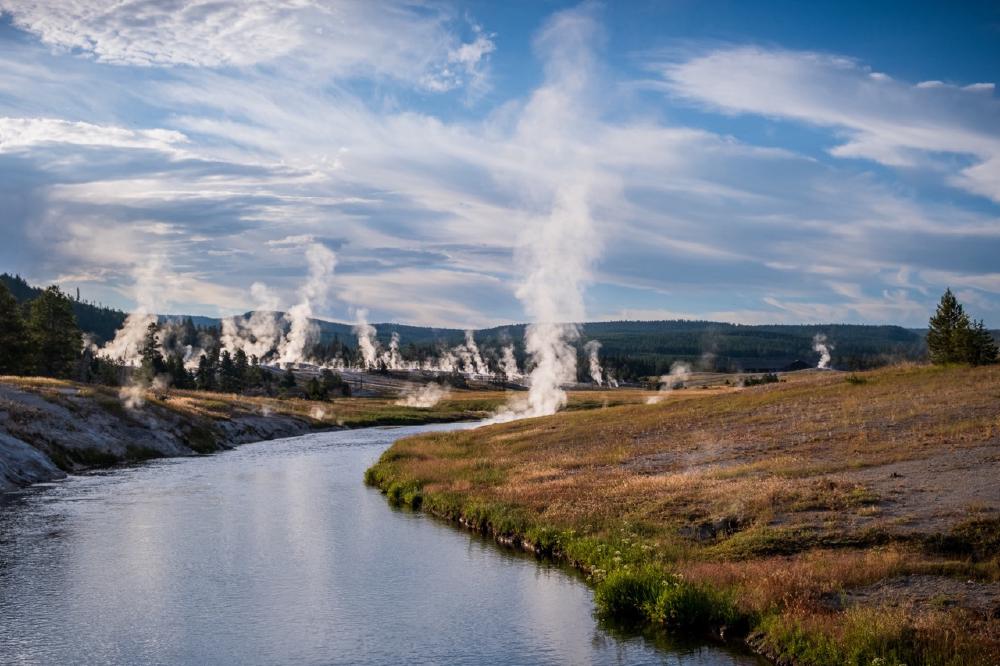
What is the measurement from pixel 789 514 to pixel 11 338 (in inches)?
4025

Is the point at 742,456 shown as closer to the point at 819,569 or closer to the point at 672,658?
the point at 819,569

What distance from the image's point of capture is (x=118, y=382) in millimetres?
136750

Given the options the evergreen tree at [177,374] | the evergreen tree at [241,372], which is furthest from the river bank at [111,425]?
the evergreen tree at [241,372]

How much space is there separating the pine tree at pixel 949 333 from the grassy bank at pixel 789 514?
352 inches

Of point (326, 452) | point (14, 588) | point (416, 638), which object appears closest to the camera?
point (416, 638)

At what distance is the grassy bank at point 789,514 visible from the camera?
1930 cm

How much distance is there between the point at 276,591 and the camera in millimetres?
26578

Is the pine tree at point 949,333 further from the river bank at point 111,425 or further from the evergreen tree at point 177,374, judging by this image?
the evergreen tree at point 177,374

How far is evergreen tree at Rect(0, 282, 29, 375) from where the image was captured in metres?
102

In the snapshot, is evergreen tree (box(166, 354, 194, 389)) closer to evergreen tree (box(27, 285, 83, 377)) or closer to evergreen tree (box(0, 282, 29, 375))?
evergreen tree (box(27, 285, 83, 377))

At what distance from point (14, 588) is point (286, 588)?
27.4 ft

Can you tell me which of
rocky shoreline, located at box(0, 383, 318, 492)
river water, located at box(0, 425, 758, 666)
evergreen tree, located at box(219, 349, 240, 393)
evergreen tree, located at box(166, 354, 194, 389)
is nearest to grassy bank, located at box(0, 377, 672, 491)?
rocky shoreline, located at box(0, 383, 318, 492)

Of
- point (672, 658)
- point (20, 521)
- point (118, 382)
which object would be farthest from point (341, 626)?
point (118, 382)

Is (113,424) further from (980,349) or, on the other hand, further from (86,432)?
(980,349)
